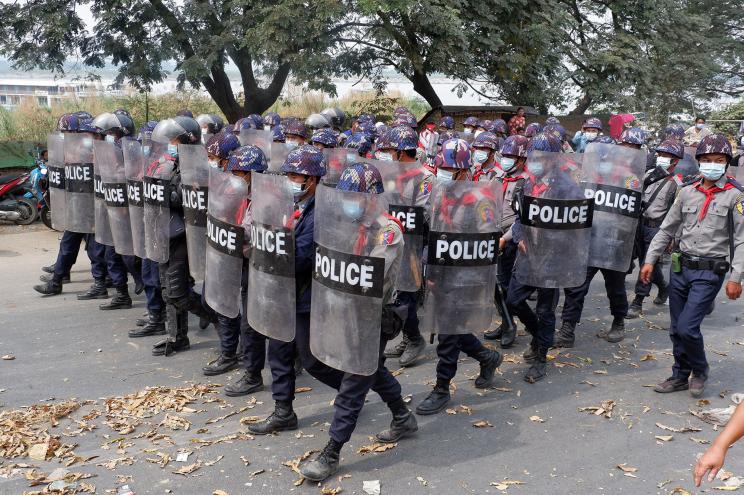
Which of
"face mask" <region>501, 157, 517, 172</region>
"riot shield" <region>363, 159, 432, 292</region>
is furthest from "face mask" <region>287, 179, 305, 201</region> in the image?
"face mask" <region>501, 157, 517, 172</region>

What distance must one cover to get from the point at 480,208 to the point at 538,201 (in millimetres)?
963

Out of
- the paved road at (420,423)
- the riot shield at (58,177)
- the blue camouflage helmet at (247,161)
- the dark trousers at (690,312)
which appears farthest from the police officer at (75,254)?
the dark trousers at (690,312)

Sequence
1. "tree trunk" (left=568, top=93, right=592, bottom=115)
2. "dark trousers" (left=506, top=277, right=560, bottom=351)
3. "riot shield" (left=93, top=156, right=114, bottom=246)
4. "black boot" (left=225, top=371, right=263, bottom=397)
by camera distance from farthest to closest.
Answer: "tree trunk" (left=568, top=93, right=592, bottom=115), "riot shield" (left=93, top=156, right=114, bottom=246), "dark trousers" (left=506, top=277, right=560, bottom=351), "black boot" (left=225, top=371, right=263, bottom=397)

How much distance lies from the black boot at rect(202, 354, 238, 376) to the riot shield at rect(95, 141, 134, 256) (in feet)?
5.51

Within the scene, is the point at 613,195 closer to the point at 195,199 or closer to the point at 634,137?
the point at 634,137

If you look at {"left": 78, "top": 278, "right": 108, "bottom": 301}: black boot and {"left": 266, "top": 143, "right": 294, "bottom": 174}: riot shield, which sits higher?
{"left": 266, "top": 143, "right": 294, "bottom": 174}: riot shield

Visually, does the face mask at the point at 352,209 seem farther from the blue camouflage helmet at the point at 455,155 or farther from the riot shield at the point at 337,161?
the riot shield at the point at 337,161

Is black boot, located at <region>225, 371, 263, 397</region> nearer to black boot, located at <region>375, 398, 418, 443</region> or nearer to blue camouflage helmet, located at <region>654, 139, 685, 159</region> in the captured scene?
black boot, located at <region>375, 398, 418, 443</region>

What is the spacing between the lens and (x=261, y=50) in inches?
506

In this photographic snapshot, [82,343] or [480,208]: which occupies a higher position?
[480,208]

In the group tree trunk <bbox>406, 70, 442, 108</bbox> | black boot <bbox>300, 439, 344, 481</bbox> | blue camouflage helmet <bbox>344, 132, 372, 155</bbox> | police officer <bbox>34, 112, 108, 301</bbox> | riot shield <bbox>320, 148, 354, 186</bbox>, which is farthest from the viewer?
tree trunk <bbox>406, 70, 442, 108</bbox>

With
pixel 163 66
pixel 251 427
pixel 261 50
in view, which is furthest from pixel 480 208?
pixel 163 66

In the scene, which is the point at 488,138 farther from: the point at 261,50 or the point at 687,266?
the point at 261,50

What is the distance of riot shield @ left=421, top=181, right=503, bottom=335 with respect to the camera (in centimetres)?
464
